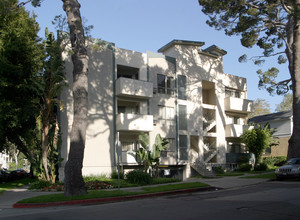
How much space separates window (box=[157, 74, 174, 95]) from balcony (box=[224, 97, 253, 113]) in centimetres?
745

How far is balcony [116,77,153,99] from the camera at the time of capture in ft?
80.6

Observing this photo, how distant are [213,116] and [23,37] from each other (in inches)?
787

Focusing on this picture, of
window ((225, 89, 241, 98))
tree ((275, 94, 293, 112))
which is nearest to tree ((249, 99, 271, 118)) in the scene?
tree ((275, 94, 293, 112))

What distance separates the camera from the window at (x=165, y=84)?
2801cm

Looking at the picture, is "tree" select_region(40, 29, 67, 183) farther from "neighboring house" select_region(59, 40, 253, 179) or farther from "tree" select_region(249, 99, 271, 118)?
"tree" select_region(249, 99, 271, 118)

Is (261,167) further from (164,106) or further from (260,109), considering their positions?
(260,109)

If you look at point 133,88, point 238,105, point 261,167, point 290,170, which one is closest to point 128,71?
point 133,88

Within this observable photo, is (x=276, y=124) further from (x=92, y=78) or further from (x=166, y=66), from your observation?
(x=92, y=78)

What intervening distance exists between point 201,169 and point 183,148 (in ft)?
8.30

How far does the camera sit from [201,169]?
27609 mm

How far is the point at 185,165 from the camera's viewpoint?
2844 centimetres

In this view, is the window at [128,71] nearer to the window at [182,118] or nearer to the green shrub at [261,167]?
the window at [182,118]

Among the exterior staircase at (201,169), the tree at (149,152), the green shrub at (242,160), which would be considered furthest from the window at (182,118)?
the green shrub at (242,160)

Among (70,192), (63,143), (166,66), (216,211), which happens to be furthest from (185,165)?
(216,211)
